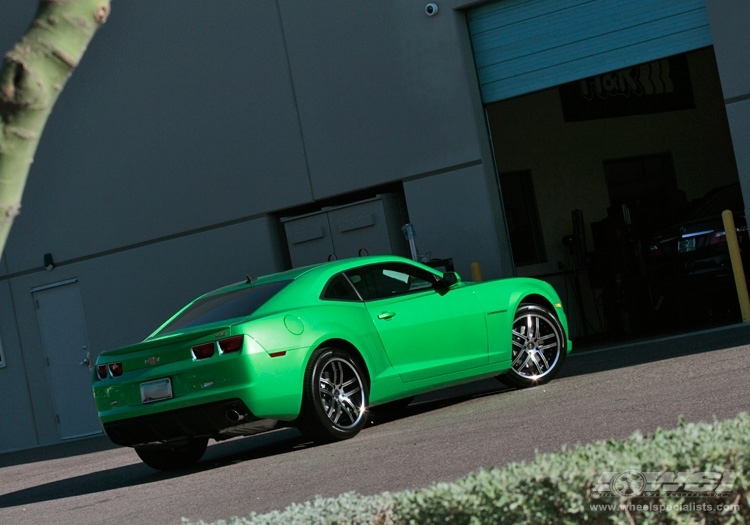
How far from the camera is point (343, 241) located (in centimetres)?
1684

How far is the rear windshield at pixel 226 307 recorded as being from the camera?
981cm

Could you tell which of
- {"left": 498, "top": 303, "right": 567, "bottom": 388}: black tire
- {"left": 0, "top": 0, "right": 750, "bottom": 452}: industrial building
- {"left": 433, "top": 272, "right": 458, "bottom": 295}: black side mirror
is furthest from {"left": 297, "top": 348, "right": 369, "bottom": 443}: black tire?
{"left": 0, "top": 0, "right": 750, "bottom": 452}: industrial building

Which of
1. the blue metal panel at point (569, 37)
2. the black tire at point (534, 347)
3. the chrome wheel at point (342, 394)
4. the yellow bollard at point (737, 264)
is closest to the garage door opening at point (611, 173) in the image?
the yellow bollard at point (737, 264)

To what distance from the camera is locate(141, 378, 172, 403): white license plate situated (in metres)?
9.38

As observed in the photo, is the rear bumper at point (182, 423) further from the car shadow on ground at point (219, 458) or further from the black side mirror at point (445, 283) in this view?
the black side mirror at point (445, 283)

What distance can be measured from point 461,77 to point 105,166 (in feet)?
23.3

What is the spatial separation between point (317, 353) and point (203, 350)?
89 cm

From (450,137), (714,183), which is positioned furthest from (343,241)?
(714,183)

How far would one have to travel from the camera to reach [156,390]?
31.0 ft

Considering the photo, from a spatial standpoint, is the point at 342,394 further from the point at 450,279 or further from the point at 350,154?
the point at 350,154

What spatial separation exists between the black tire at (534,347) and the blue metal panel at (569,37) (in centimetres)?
467

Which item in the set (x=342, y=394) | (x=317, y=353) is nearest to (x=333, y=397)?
(x=342, y=394)

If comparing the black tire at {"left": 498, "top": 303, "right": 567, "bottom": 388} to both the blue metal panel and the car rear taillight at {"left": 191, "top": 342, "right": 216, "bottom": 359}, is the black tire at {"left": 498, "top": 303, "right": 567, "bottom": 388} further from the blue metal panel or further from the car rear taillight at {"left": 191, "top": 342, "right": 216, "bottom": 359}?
the blue metal panel

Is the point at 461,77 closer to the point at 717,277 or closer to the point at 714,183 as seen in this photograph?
the point at 717,277
